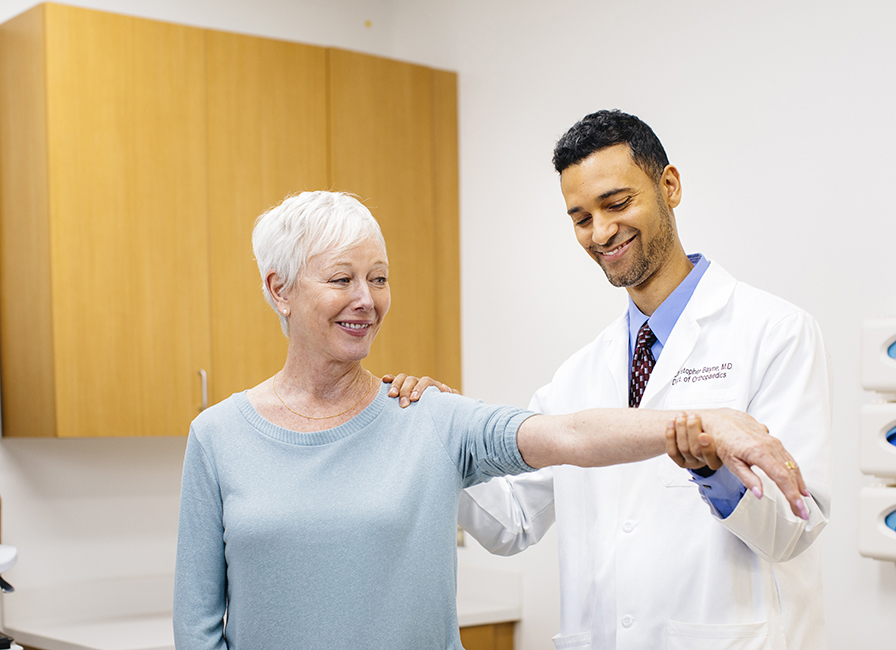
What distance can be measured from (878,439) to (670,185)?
2.44 feet

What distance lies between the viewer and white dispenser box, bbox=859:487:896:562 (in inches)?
78.0

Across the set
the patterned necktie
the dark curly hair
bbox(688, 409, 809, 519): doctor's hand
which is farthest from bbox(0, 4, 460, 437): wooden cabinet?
bbox(688, 409, 809, 519): doctor's hand

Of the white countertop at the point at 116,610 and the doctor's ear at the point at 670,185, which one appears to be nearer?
the doctor's ear at the point at 670,185

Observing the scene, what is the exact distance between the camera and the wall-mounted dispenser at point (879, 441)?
1.98m

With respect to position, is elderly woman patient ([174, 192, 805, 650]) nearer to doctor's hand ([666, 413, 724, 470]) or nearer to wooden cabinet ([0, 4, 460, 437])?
doctor's hand ([666, 413, 724, 470])

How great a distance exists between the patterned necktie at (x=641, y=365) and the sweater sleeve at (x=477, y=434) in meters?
0.42

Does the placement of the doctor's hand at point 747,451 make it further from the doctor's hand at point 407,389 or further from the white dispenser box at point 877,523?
the white dispenser box at point 877,523

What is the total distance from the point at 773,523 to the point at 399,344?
76.2 inches

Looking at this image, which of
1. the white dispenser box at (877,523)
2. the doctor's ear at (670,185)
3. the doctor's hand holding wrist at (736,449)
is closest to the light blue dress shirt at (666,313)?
the doctor's ear at (670,185)

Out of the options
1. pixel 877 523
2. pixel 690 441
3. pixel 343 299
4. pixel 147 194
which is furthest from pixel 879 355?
pixel 147 194

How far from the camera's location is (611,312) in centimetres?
272

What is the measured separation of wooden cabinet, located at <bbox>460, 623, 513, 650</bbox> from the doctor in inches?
47.3

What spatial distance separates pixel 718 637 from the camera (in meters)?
1.49

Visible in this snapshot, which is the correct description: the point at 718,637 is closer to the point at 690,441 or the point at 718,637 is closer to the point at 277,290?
the point at 690,441
